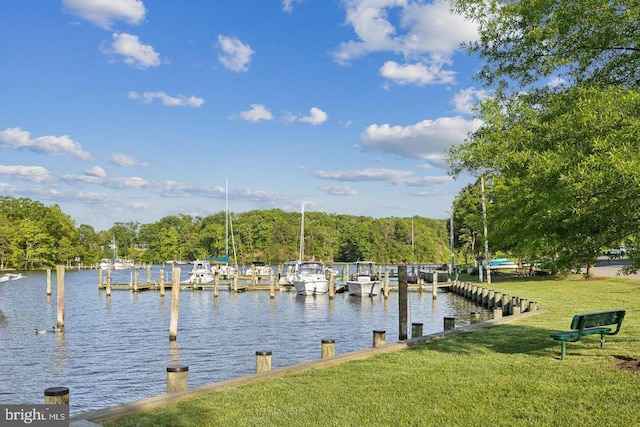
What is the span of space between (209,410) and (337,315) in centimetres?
2893

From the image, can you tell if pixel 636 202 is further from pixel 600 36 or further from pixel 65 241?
pixel 65 241

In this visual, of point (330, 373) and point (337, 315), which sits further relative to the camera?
point (337, 315)

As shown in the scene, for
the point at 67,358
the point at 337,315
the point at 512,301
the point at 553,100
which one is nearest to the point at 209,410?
the point at 553,100

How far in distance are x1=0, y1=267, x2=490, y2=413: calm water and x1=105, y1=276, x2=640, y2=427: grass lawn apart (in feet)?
25.2

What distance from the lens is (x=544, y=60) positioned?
11367 mm

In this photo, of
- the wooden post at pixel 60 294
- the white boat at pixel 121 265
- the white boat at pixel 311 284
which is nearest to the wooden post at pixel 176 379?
the wooden post at pixel 60 294

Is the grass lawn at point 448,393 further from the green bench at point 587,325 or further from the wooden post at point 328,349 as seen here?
the wooden post at point 328,349

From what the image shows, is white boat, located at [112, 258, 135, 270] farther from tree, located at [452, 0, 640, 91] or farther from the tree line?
tree, located at [452, 0, 640, 91]

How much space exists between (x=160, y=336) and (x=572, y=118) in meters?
24.3

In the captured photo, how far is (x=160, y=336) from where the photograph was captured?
29.0m

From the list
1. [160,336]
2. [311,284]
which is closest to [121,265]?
[311,284]

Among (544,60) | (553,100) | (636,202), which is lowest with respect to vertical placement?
(636,202)

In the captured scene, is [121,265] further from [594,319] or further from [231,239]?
[594,319]

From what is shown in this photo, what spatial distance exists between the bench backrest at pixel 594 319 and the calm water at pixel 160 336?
10.9 metres
